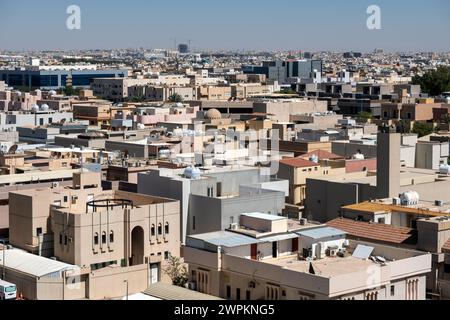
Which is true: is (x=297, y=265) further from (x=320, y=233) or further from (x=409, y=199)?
(x=409, y=199)

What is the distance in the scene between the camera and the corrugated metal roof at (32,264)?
9336 millimetres

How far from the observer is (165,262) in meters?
10.5

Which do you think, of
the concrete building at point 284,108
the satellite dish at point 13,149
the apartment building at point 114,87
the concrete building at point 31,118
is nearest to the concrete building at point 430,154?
the satellite dish at point 13,149

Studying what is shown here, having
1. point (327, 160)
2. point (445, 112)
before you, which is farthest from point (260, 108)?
point (327, 160)

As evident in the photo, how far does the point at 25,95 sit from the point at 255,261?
76.8 feet

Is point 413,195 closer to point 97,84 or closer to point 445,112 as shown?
point 445,112

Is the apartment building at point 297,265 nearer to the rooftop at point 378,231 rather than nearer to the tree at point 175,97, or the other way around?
the rooftop at point 378,231

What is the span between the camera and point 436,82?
37000 millimetres

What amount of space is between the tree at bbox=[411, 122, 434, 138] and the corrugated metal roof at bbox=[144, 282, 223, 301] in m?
14.3

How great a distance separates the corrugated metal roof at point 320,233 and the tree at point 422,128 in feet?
42.3

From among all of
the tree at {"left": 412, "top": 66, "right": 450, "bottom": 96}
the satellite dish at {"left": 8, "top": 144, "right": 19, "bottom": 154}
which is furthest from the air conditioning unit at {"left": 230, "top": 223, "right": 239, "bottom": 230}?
the tree at {"left": 412, "top": 66, "right": 450, "bottom": 96}

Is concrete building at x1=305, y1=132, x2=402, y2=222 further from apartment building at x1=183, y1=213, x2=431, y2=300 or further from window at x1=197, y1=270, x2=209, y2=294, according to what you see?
window at x1=197, y1=270, x2=209, y2=294

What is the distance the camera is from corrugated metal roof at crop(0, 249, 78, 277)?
9.34 meters

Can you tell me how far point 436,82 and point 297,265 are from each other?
96.6ft
